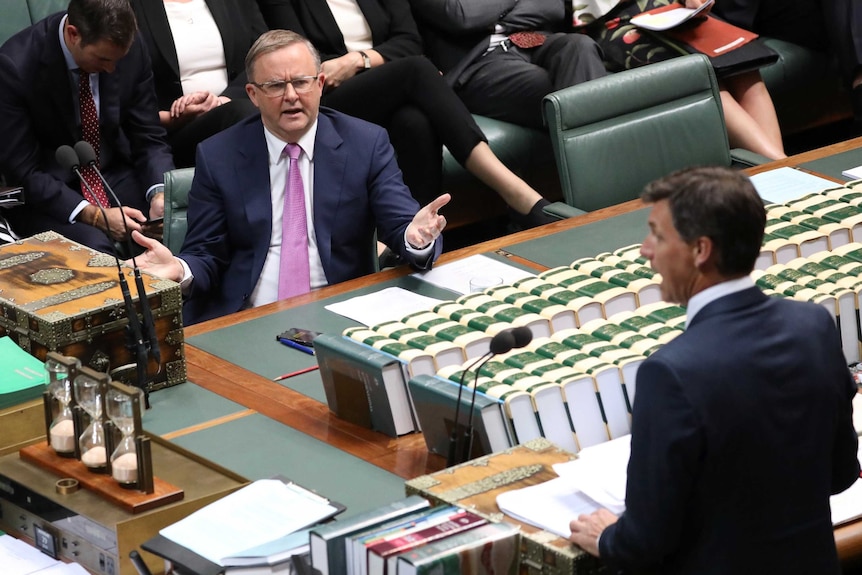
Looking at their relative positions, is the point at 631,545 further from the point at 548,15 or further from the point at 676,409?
the point at 548,15

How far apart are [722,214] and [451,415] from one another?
741 mm

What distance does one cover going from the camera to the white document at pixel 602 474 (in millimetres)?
2037

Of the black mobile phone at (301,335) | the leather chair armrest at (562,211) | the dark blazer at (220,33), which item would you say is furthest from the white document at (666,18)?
the black mobile phone at (301,335)

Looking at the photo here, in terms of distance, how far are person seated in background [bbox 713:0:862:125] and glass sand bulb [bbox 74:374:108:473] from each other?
402 centimetres

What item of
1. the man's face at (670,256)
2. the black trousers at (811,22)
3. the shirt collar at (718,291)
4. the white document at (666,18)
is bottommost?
the black trousers at (811,22)

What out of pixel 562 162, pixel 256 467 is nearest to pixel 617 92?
pixel 562 162

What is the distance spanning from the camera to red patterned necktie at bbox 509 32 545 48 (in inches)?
213

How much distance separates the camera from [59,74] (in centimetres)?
435

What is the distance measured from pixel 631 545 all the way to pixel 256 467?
0.84 metres

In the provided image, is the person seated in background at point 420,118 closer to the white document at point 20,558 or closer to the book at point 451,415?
the book at point 451,415

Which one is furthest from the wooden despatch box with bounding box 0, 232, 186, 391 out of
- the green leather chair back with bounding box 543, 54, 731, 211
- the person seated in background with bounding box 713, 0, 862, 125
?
the person seated in background with bounding box 713, 0, 862, 125

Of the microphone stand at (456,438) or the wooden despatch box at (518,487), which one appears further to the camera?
the microphone stand at (456,438)

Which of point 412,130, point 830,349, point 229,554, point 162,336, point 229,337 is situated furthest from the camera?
point 412,130

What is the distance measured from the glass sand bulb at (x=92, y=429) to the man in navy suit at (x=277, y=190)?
109cm
